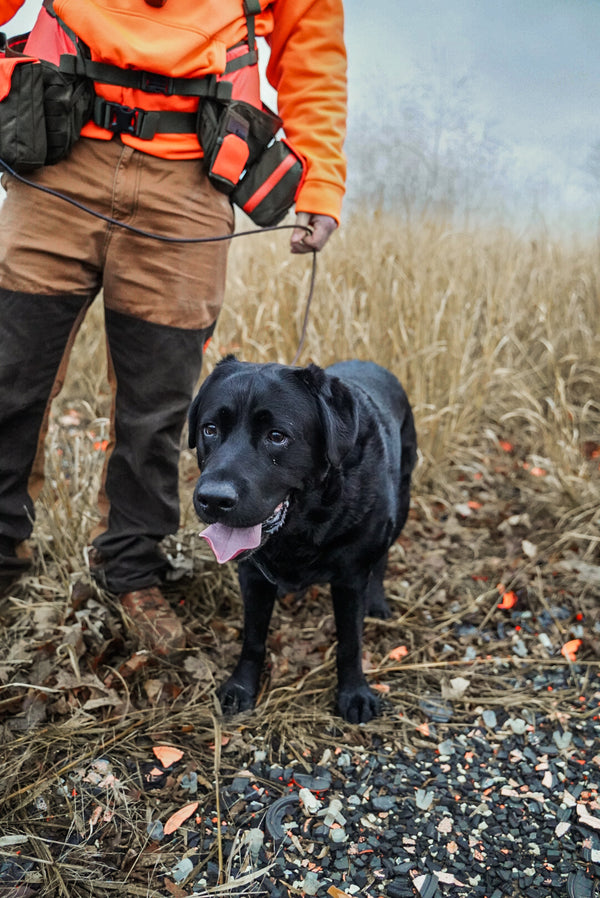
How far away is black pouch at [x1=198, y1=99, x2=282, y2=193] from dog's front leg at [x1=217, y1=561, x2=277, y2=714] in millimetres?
1148

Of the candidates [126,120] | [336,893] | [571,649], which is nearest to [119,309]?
[126,120]

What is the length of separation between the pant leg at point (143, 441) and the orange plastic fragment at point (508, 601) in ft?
4.25

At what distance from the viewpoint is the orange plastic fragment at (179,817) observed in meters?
1.68

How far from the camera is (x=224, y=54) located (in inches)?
74.6

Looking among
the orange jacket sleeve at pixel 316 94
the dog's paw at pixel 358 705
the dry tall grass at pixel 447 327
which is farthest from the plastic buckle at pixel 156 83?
the dog's paw at pixel 358 705

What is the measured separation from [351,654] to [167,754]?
1.96 ft

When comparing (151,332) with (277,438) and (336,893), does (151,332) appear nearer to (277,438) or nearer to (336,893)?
(277,438)

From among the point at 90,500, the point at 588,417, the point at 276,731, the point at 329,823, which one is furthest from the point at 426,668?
the point at 588,417

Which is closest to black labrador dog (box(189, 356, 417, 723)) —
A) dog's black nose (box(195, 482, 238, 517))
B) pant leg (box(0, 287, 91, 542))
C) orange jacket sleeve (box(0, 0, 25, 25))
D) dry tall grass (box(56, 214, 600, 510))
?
dog's black nose (box(195, 482, 238, 517))

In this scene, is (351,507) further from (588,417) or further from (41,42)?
(588,417)

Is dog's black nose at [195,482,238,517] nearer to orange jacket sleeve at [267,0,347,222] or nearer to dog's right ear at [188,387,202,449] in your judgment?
dog's right ear at [188,387,202,449]

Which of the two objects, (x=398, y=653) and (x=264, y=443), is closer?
(x=264, y=443)

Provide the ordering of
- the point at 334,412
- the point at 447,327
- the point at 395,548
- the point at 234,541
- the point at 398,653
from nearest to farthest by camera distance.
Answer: the point at 234,541 < the point at 334,412 < the point at 398,653 < the point at 395,548 < the point at 447,327

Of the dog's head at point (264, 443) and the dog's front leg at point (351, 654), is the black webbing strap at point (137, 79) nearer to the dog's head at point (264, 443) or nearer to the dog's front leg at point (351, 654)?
the dog's head at point (264, 443)
